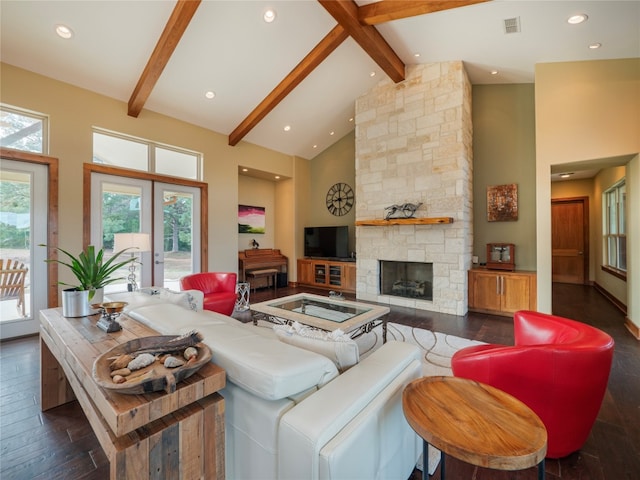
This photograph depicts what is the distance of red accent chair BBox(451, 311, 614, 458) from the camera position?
4.88 feet

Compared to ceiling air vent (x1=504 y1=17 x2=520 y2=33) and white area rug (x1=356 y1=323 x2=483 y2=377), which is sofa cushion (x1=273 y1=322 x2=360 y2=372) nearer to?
white area rug (x1=356 y1=323 x2=483 y2=377)

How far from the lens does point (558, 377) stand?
1.50 m

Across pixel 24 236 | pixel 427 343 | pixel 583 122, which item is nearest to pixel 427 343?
pixel 427 343

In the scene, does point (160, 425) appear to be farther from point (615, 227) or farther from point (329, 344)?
point (615, 227)

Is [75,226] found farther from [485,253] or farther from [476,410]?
[485,253]

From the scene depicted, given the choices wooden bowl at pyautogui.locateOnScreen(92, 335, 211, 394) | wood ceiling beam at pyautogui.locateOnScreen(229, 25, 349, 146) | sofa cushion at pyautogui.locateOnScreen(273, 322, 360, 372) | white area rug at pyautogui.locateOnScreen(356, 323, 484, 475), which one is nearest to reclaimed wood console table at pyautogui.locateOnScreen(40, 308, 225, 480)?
wooden bowl at pyautogui.locateOnScreen(92, 335, 211, 394)

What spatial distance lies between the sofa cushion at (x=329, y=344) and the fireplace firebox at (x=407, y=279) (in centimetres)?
398

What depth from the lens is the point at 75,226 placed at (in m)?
4.01

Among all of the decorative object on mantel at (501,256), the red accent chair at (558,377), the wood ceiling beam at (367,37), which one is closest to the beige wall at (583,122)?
the decorative object on mantel at (501,256)

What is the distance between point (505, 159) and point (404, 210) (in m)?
2.05

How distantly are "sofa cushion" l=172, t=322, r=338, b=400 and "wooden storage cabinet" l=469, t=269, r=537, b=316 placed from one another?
14.2ft

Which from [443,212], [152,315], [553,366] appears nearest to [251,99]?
[443,212]

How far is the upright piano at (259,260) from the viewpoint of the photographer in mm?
6473

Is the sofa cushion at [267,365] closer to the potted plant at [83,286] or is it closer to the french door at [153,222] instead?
the potted plant at [83,286]
